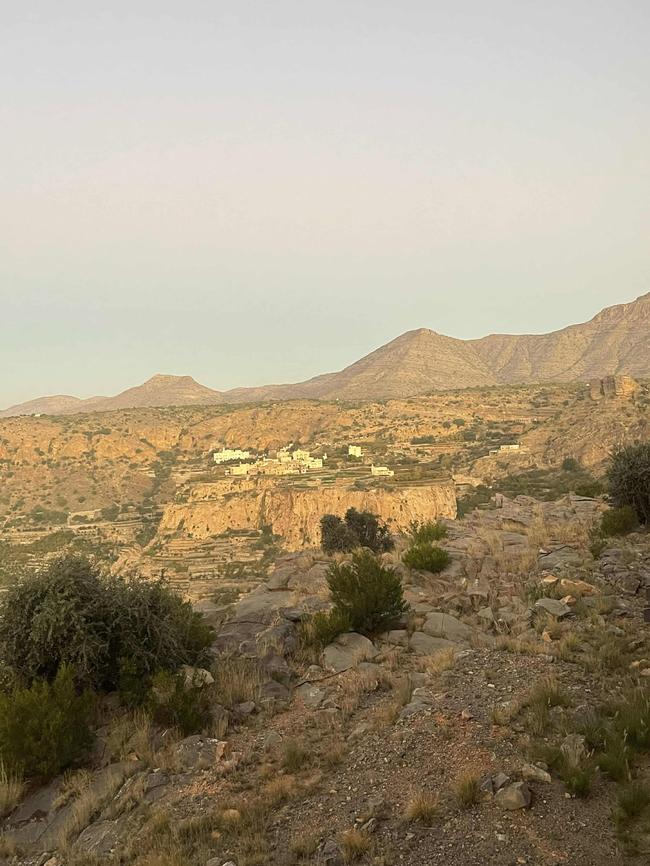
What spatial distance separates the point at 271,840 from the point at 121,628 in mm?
3615

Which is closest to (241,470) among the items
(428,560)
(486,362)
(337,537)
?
(337,537)

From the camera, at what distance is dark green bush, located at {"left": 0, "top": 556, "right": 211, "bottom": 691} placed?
21.6 feet

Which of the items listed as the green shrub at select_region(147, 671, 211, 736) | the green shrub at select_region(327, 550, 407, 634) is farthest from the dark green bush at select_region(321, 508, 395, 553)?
the green shrub at select_region(147, 671, 211, 736)

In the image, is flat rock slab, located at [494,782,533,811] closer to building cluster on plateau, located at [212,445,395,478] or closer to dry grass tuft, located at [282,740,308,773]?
dry grass tuft, located at [282,740,308,773]

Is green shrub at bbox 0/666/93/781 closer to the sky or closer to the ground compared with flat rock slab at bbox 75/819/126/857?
closer to the sky

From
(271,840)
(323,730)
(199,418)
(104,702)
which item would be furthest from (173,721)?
(199,418)

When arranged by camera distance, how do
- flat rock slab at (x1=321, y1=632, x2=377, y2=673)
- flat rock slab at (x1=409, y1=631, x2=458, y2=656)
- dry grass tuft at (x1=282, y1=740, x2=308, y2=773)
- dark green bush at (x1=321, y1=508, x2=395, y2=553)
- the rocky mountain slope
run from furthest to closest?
the rocky mountain slope, dark green bush at (x1=321, y1=508, x2=395, y2=553), flat rock slab at (x1=409, y1=631, x2=458, y2=656), flat rock slab at (x1=321, y1=632, x2=377, y2=673), dry grass tuft at (x1=282, y1=740, x2=308, y2=773)

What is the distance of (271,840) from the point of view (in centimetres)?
414

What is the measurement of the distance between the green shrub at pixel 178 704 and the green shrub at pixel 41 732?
726 mm

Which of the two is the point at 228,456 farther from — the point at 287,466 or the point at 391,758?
the point at 391,758

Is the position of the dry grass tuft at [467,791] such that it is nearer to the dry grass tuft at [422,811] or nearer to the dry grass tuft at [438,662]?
the dry grass tuft at [422,811]

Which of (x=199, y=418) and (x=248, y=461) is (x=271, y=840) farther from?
(x=199, y=418)

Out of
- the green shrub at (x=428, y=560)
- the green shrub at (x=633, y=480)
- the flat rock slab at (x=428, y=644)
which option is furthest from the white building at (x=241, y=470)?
the flat rock slab at (x=428, y=644)

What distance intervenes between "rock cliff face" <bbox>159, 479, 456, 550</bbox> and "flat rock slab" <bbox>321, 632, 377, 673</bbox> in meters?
32.3
